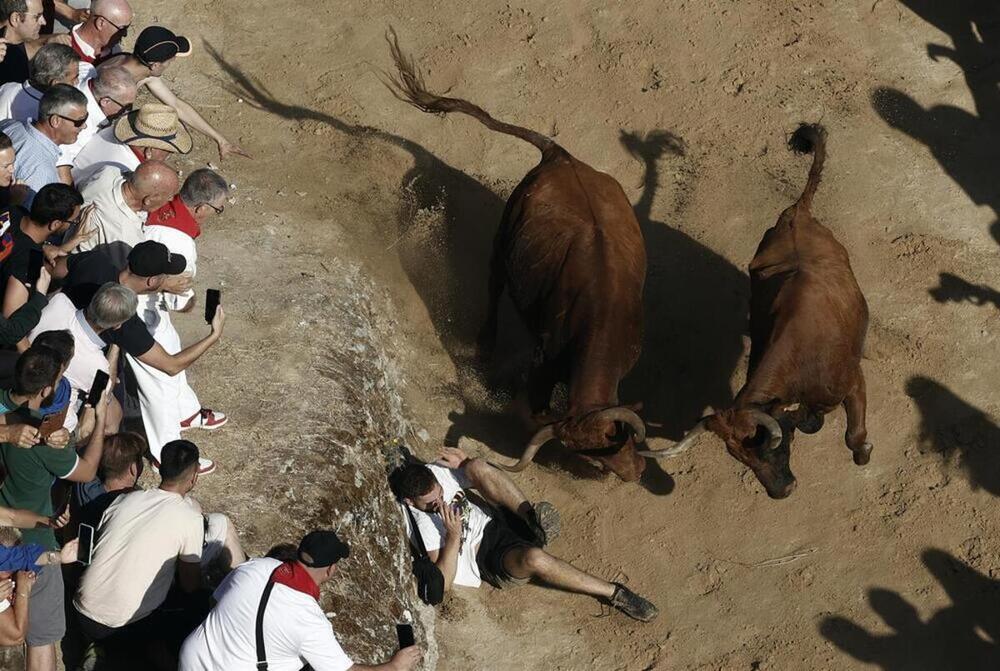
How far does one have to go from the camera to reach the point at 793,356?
968 centimetres

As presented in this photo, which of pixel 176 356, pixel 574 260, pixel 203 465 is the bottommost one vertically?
pixel 203 465

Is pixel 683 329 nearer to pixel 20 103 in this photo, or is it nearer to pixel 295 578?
pixel 295 578

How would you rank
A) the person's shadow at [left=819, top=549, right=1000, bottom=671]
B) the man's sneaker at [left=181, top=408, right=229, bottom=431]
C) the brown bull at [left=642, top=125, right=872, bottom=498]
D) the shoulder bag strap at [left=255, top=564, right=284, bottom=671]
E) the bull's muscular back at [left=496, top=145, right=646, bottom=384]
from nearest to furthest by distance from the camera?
the shoulder bag strap at [left=255, top=564, right=284, bottom=671] < the man's sneaker at [left=181, top=408, right=229, bottom=431] < the person's shadow at [left=819, top=549, right=1000, bottom=671] < the brown bull at [left=642, top=125, right=872, bottom=498] < the bull's muscular back at [left=496, top=145, right=646, bottom=384]

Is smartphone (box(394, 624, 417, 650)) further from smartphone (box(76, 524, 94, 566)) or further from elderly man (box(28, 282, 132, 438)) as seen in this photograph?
elderly man (box(28, 282, 132, 438))

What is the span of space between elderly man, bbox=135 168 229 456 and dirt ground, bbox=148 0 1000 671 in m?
0.54

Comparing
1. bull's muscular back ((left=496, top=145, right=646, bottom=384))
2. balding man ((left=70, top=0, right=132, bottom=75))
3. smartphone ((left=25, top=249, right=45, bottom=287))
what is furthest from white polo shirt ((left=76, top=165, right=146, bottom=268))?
bull's muscular back ((left=496, top=145, right=646, bottom=384))

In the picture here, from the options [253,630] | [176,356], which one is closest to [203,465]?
[176,356]

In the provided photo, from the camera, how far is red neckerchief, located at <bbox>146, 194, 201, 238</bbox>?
7.56 meters

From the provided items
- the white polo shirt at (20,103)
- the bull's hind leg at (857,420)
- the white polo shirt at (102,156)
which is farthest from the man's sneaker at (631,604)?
the white polo shirt at (20,103)

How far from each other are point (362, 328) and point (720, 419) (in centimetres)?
320

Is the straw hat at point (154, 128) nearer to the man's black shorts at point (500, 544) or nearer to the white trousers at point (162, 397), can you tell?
the white trousers at point (162, 397)

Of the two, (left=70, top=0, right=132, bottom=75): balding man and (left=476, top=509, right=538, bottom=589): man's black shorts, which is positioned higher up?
(left=70, top=0, right=132, bottom=75): balding man

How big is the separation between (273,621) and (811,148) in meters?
7.67

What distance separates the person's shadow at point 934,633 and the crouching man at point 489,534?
1673 millimetres
